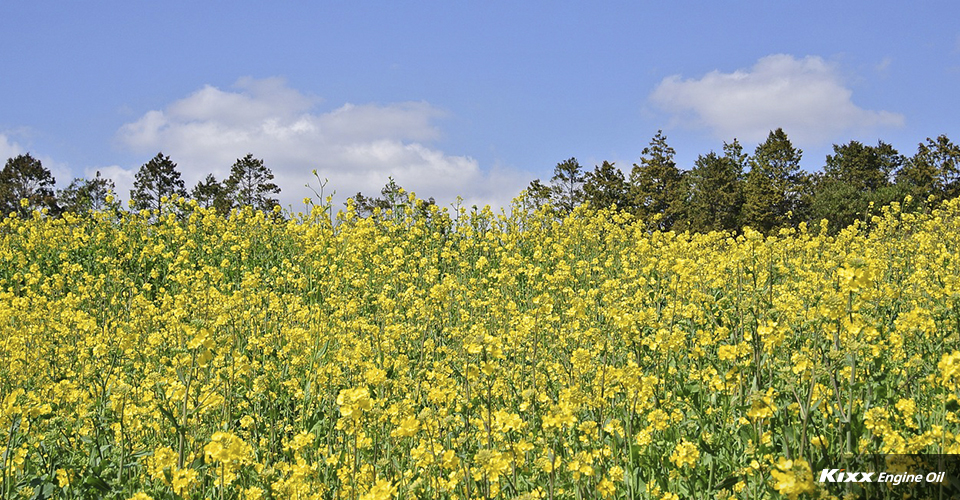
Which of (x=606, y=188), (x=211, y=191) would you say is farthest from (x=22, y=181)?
(x=606, y=188)

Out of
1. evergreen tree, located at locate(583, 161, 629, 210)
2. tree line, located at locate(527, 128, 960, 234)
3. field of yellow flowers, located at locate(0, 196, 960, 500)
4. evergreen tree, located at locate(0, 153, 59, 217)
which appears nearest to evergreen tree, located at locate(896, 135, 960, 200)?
A: tree line, located at locate(527, 128, 960, 234)

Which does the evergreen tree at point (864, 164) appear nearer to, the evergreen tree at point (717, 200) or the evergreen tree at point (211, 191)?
the evergreen tree at point (717, 200)

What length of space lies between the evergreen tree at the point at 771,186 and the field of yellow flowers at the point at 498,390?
33.2 metres

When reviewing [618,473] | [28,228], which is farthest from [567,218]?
[28,228]

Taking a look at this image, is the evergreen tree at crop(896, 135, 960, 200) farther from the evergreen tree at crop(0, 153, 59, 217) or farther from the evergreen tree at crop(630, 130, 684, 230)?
the evergreen tree at crop(0, 153, 59, 217)

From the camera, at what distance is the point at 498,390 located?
153 inches

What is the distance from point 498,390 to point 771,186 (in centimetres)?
4063

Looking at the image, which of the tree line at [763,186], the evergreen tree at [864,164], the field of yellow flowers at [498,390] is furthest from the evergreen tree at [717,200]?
the field of yellow flowers at [498,390]

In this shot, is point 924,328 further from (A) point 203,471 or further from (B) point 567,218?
(B) point 567,218

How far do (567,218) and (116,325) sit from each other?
24.4ft

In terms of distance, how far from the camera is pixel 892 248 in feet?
27.0

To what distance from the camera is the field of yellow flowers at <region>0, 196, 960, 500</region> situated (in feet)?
9.23

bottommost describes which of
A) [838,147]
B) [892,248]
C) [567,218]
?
[892,248]

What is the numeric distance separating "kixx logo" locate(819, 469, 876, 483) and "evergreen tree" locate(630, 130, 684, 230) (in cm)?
4020
